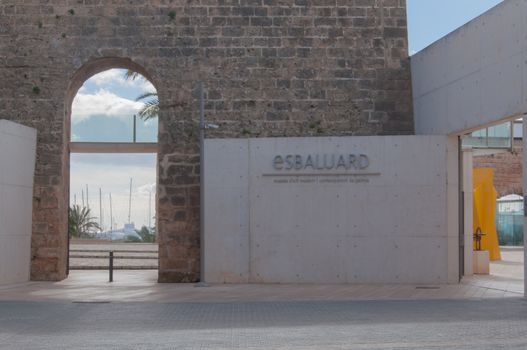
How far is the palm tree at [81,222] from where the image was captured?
44.7 m

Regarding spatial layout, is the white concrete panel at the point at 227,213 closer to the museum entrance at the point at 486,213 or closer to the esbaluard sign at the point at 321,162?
the esbaluard sign at the point at 321,162

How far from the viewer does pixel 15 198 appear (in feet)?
56.4

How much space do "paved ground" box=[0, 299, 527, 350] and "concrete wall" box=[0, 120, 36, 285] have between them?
390cm

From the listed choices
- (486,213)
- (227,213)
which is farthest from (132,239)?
(227,213)

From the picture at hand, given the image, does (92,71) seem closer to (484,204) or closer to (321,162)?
(321,162)

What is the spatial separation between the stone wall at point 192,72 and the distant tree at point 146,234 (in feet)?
85.2

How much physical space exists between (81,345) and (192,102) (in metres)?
10.5

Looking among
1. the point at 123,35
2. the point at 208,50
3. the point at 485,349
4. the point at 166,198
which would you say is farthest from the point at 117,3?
the point at 485,349

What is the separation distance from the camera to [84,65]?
1848 centimetres

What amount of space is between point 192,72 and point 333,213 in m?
4.43

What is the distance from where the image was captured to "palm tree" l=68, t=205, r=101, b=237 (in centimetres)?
4466

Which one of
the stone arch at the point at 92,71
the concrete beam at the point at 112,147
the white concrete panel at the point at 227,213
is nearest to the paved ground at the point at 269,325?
the white concrete panel at the point at 227,213

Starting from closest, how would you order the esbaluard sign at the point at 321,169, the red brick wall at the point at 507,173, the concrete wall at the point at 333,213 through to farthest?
the concrete wall at the point at 333,213, the esbaluard sign at the point at 321,169, the red brick wall at the point at 507,173

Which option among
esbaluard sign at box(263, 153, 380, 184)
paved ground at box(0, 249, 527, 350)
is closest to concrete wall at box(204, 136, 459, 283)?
esbaluard sign at box(263, 153, 380, 184)
